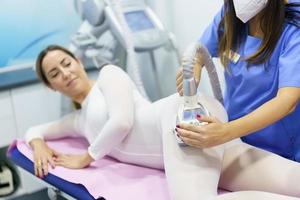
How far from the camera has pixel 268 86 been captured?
152cm

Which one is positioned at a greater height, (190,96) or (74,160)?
(190,96)

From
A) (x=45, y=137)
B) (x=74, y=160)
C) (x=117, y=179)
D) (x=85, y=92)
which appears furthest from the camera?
(x=45, y=137)

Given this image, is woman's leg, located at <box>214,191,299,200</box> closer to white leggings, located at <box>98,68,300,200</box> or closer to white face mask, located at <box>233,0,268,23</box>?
white leggings, located at <box>98,68,300,200</box>

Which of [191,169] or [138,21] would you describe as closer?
[191,169]

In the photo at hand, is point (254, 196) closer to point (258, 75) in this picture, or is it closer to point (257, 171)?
point (257, 171)

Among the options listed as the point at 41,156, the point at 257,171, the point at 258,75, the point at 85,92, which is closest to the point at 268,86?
the point at 258,75

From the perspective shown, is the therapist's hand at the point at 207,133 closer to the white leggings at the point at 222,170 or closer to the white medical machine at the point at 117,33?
the white leggings at the point at 222,170

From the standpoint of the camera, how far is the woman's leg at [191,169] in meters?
1.27

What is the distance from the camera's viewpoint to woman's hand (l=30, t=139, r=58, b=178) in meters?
1.92

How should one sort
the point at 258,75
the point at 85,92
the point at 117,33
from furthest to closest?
the point at 117,33
the point at 85,92
the point at 258,75

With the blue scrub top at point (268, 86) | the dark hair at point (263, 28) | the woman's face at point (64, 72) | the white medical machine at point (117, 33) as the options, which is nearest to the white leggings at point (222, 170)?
the blue scrub top at point (268, 86)

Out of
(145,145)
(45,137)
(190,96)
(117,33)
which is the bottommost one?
(45,137)

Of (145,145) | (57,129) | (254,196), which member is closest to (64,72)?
(57,129)

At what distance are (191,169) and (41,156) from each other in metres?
0.92
